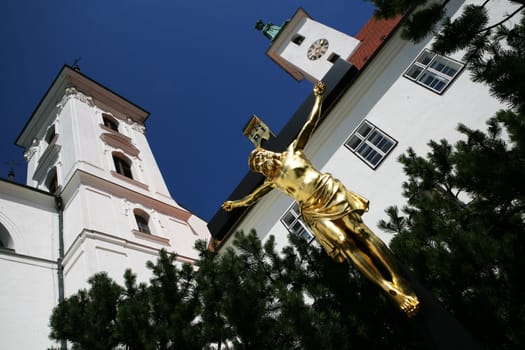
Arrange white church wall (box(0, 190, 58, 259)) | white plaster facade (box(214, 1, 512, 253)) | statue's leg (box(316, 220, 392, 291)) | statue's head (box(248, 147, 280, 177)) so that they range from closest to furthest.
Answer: statue's leg (box(316, 220, 392, 291))
statue's head (box(248, 147, 280, 177))
white plaster facade (box(214, 1, 512, 253))
white church wall (box(0, 190, 58, 259))

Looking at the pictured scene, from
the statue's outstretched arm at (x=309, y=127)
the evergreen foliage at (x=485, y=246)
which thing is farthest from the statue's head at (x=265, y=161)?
the evergreen foliage at (x=485, y=246)

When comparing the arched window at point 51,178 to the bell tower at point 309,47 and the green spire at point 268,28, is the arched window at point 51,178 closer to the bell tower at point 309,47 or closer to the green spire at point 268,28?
the bell tower at point 309,47

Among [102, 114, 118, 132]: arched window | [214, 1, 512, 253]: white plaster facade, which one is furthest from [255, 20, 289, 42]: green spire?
[214, 1, 512, 253]: white plaster facade

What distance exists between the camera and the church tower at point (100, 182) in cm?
1302

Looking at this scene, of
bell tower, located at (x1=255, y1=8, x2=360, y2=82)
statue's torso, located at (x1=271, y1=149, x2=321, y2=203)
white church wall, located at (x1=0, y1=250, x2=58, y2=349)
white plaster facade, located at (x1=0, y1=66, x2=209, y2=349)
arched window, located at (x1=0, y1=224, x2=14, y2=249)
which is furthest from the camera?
bell tower, located at (x1=255, y1=8, x2=360, y2=82)

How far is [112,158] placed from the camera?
1905 centimetres

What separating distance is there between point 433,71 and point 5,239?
46.4ft

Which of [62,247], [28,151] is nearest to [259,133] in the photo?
[62,247]

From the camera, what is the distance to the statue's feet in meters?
3.90

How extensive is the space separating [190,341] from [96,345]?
1.08 m

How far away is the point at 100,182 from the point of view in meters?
16.1

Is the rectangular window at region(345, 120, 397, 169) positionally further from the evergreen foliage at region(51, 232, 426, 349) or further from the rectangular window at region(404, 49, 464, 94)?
the evergreen foliage at region(51, 232, 426, 349)

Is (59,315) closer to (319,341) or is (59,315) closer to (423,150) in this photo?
(319,341)

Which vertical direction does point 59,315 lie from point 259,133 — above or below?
below
